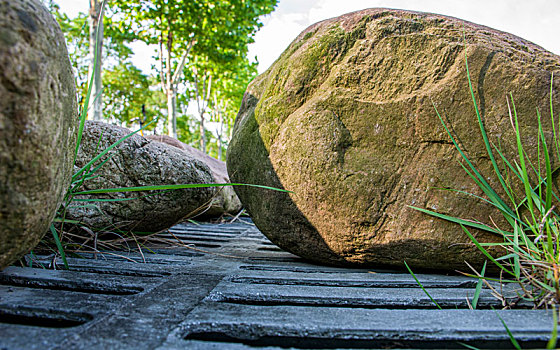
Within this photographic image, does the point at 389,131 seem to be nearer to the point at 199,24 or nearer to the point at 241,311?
the point at 241,311

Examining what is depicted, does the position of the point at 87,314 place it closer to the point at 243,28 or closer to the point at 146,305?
the point at 146,305

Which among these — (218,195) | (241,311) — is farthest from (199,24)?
(241,311)

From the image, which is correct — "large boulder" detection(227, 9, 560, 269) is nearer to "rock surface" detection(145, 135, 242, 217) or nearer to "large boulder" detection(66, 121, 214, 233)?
"large boulder" detection(66, 121, 214, 233)

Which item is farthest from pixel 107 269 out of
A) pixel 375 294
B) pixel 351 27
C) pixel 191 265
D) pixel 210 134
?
pixel 210 134

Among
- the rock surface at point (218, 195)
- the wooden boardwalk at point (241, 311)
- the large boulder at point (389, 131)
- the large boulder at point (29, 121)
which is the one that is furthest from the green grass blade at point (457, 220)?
the rock surface at point (218, 195)

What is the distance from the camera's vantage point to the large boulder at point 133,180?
2176 millimetres

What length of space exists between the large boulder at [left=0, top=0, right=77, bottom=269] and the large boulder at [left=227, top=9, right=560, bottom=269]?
104cm

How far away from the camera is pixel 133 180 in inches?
89.7

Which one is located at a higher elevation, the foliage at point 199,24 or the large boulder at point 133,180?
the foliage at point 199,24

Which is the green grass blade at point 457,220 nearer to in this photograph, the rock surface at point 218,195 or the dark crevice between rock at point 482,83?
the dark crevice between rock at point 482,83

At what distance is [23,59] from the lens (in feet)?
3.09

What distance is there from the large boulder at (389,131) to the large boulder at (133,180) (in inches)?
31.1

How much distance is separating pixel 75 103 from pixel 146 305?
2.40 feet

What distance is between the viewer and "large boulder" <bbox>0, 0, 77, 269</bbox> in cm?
92
